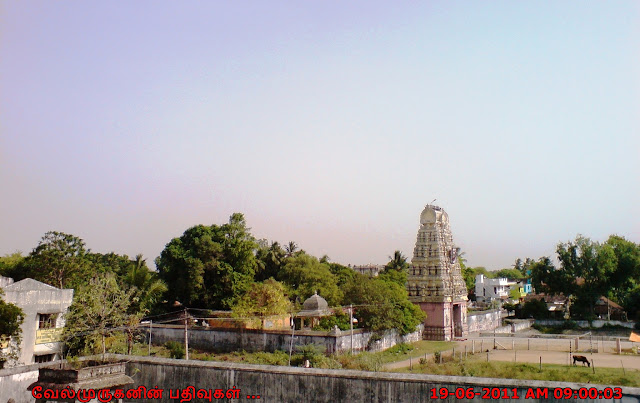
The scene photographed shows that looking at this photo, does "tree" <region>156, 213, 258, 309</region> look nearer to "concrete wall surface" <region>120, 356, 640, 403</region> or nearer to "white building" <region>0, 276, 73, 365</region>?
"white building" <region>0, 276, 73, 365</region>

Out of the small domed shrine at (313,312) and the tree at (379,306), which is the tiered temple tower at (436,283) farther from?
the small domed shrine at (313,312)

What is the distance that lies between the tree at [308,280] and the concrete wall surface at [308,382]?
104 feet

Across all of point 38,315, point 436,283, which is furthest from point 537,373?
point 38,315

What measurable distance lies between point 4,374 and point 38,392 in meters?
3.12

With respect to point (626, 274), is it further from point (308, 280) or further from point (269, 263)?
point (269, 263)

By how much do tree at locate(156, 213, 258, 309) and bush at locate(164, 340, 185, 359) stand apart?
451 inches

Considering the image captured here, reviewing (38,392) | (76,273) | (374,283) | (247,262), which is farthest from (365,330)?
(38,392)


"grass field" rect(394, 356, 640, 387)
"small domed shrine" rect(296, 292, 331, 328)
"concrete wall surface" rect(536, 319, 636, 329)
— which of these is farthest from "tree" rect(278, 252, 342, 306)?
"concrete wall surface" rect(536, 319, 636, 329)

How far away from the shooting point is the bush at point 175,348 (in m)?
28.4

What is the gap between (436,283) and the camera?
43.2 metres

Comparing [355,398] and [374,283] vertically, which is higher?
[374,283]

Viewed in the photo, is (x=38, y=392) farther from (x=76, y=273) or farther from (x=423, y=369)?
(x=76, y=273)

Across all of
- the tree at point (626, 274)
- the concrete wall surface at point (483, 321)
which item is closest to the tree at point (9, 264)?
the concrete wall surface at point (483, 321)

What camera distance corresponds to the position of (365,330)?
31.6 m
